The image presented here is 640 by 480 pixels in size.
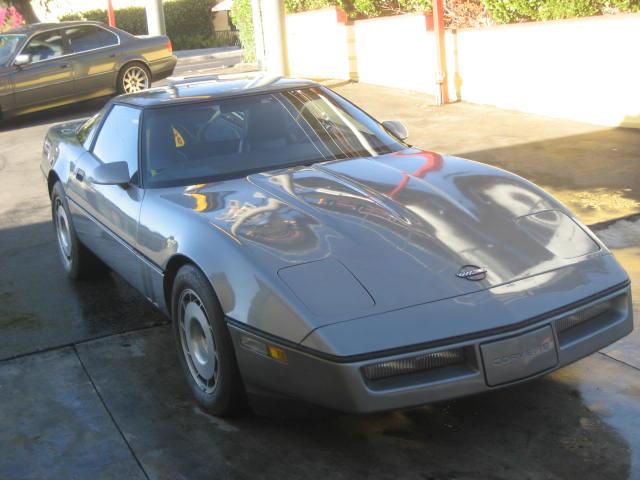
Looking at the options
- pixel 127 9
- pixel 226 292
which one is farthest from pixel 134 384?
pixel 127 9

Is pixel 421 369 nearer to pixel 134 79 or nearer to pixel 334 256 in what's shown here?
pixel 334 256

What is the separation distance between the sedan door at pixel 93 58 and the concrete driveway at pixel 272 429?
35.2 ft

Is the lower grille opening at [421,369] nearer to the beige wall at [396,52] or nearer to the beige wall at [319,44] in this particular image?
the beige wall at [396,52]

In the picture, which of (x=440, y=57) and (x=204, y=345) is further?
(x=440, y=57)

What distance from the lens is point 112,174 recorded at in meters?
5.08

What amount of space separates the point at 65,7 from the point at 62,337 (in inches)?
1558

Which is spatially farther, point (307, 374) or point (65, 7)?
point (65, 7)

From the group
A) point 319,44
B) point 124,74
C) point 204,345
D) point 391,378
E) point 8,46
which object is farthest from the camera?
point 319,44

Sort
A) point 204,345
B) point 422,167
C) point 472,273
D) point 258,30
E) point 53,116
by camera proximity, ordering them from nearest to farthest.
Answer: point 472,273 → point 204,345 → point 422,167 → point 53,116 → point 258,30

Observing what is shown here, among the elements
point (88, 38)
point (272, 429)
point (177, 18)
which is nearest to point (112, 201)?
point (272, 429)

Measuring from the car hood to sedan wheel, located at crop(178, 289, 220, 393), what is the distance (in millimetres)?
376

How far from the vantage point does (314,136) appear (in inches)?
210

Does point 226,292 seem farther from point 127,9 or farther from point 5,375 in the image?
point 127,9

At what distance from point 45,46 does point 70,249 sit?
963cm
